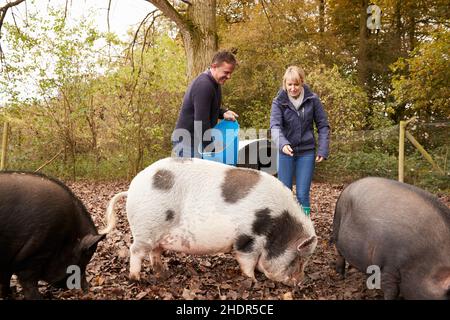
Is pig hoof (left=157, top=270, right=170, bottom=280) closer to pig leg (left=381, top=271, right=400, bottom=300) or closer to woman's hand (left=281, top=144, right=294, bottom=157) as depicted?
woman's hand (left=281, top=144, right=294, bottom=157)

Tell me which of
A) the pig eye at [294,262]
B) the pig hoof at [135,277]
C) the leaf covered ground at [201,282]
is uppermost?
the pig eye at [294,262]

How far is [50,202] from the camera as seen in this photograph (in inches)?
130

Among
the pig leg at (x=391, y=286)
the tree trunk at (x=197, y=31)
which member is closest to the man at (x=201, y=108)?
the pig leg at (x=391, y=286)

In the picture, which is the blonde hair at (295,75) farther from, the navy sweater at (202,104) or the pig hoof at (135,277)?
the pig hoof at (135,277)

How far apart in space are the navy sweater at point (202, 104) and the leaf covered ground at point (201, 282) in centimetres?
117

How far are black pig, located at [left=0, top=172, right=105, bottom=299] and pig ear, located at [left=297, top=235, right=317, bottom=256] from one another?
1461mm

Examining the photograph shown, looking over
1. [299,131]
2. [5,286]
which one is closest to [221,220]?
[5,286]

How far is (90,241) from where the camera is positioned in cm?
342

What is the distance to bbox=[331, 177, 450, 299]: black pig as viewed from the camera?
291cm

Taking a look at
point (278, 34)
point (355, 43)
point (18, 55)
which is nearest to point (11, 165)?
point (18, 55)

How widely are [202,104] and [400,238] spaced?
2191mm

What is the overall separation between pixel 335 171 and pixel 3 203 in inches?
397

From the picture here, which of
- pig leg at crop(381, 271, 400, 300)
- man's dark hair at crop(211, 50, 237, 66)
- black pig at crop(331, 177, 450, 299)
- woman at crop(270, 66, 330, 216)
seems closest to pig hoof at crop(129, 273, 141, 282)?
black pig at crop(331, 177, 450, 299)

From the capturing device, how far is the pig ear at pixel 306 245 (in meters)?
3.62
